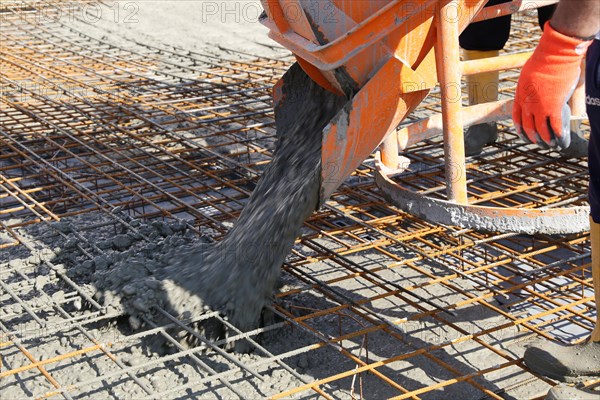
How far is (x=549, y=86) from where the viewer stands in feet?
8.81

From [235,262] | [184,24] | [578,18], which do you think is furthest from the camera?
[184,24]

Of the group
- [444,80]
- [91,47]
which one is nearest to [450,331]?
[444,80]

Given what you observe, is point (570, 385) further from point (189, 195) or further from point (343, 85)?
point (189, 195)

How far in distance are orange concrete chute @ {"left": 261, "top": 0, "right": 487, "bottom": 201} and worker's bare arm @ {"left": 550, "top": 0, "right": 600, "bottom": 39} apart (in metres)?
0.82

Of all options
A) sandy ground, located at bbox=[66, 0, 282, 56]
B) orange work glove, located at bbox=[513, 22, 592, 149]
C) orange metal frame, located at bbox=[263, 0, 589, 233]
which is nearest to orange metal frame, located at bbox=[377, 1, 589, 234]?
orange metal frame, located at bbox=[263, 0, 589, 233]

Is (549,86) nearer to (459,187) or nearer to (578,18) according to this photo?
(578,18)

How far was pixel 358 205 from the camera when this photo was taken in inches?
180

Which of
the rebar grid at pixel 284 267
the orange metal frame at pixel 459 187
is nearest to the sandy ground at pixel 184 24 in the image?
the rebar grid at pixel 284 267

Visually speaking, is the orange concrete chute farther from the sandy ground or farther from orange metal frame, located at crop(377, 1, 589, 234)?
the sandy ground

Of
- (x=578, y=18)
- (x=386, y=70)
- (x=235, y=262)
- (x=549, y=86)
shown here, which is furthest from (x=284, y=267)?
(x=578, y=18)

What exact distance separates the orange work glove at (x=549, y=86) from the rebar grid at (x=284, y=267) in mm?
820

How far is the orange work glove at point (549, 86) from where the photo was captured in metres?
2.65

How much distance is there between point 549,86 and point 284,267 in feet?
5.13

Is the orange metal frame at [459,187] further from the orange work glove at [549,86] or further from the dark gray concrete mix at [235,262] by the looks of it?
the orange work glove at [549,86]
